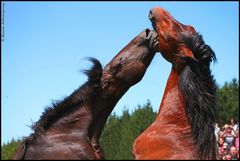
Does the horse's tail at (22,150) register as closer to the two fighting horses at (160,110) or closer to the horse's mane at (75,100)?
the two fighting horses at (160,110)

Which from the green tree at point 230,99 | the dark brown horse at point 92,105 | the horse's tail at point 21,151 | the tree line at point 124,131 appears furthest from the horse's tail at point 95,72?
the green tree at point 230,99

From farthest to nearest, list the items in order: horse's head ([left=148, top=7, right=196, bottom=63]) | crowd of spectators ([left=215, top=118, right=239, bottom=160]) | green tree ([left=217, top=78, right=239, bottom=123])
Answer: green tree ([left=217, top=78, right=239, bottom=123]), crowd of spectators ([left=215, top=118, right=239, bottom=160]), horse's head ([left=148, top=7, right=196, bottom=63])

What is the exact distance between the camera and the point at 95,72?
450 centimetres

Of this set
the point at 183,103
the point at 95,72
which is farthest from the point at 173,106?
the point at 95,72

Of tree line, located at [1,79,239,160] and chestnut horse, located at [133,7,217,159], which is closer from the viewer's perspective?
chestnut horse, located at [133,7,217,159]

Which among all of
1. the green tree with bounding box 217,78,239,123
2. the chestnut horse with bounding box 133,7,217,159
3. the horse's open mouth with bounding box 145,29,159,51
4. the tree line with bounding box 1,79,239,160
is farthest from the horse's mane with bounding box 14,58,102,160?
the green tree with bounding box 217,78,239,123

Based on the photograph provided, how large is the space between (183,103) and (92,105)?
0.91 meters

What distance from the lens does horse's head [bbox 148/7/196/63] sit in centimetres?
396

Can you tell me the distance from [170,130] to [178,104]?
0.75ft

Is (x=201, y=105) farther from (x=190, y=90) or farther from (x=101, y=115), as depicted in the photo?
(x=101, y=115)

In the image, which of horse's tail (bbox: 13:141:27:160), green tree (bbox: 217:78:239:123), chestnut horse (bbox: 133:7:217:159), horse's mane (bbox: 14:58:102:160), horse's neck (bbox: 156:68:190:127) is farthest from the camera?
green tree (bbox: 217:78:239:123)

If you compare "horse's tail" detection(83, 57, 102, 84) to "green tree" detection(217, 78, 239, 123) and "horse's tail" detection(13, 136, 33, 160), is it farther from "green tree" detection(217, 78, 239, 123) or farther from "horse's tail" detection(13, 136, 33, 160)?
"green tree" detection(217, 78, 239, 123)

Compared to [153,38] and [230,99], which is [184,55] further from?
[230,99]

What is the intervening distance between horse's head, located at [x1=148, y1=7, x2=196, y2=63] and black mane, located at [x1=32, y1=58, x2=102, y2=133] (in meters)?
0.68
